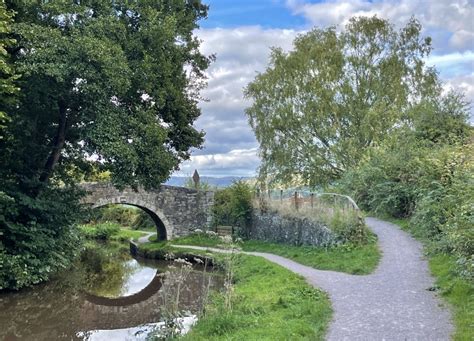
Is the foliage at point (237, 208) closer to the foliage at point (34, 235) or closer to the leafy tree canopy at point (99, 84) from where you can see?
the leafy tree canopy at point (99, 84)

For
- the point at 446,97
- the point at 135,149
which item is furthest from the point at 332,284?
the point at 446,97

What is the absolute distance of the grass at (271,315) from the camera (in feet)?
25.1

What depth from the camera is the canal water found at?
11023 mm

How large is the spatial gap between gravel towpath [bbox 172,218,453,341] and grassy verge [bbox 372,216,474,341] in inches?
6.1

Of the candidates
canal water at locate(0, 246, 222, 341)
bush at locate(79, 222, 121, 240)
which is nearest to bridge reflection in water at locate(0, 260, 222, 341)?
canal water at locate(0, 246, 222, 341)

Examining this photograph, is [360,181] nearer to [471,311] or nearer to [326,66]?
[326,66]

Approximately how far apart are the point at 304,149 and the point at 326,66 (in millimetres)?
5421

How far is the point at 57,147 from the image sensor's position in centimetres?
1605

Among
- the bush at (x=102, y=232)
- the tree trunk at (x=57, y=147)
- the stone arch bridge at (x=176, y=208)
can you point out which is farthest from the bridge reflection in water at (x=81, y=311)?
the bush at (x=102, y=232)

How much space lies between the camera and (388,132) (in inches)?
1097

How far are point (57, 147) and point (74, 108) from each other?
1556 mm

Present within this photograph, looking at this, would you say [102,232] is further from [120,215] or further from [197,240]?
[197,240]

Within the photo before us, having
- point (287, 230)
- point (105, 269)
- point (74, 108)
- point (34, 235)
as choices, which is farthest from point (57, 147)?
point (287, 230)

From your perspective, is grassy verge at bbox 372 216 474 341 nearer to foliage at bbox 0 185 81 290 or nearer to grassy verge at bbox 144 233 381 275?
grassy verge at bbox 144 233 381 275
